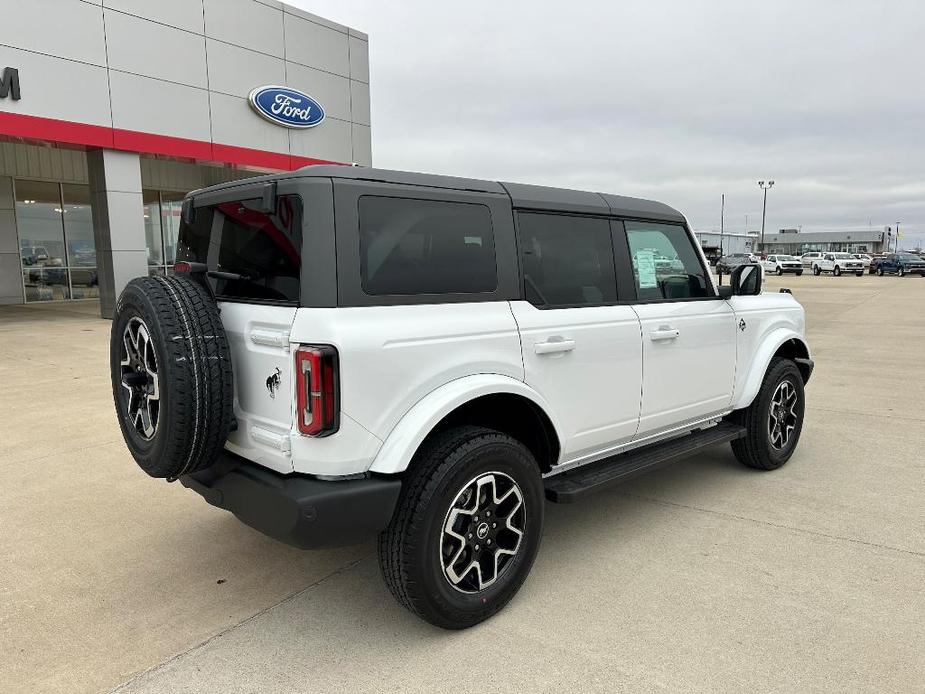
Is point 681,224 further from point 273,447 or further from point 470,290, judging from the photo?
point 273,447

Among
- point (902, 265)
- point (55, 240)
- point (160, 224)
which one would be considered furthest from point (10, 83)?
point (902, 265)

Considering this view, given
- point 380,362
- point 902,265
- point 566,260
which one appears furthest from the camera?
point 902,265

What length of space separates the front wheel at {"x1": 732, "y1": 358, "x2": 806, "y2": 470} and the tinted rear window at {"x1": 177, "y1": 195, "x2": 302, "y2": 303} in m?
3.35

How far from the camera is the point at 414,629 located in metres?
2.81

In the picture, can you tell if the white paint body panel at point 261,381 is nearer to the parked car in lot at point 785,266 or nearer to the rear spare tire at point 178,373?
the rear spare tire at point 178,373

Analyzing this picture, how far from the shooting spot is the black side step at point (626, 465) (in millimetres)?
3242

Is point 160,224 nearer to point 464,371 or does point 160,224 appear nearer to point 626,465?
point 626,465

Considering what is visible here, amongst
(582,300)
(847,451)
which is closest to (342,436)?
(582,300)

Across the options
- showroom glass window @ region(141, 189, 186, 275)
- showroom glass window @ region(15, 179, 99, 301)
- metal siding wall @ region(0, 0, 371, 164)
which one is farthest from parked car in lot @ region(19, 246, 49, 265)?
metal siding wall @ region(0, 0, 371, 164)

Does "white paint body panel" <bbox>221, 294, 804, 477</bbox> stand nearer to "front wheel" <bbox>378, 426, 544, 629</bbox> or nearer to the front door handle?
the front door handle

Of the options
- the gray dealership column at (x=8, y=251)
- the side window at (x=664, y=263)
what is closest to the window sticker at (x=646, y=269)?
the side window at (x=664, y=263)

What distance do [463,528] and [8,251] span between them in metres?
20.7

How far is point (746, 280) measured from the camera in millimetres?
4227

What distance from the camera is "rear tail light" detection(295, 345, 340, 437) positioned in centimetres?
236
